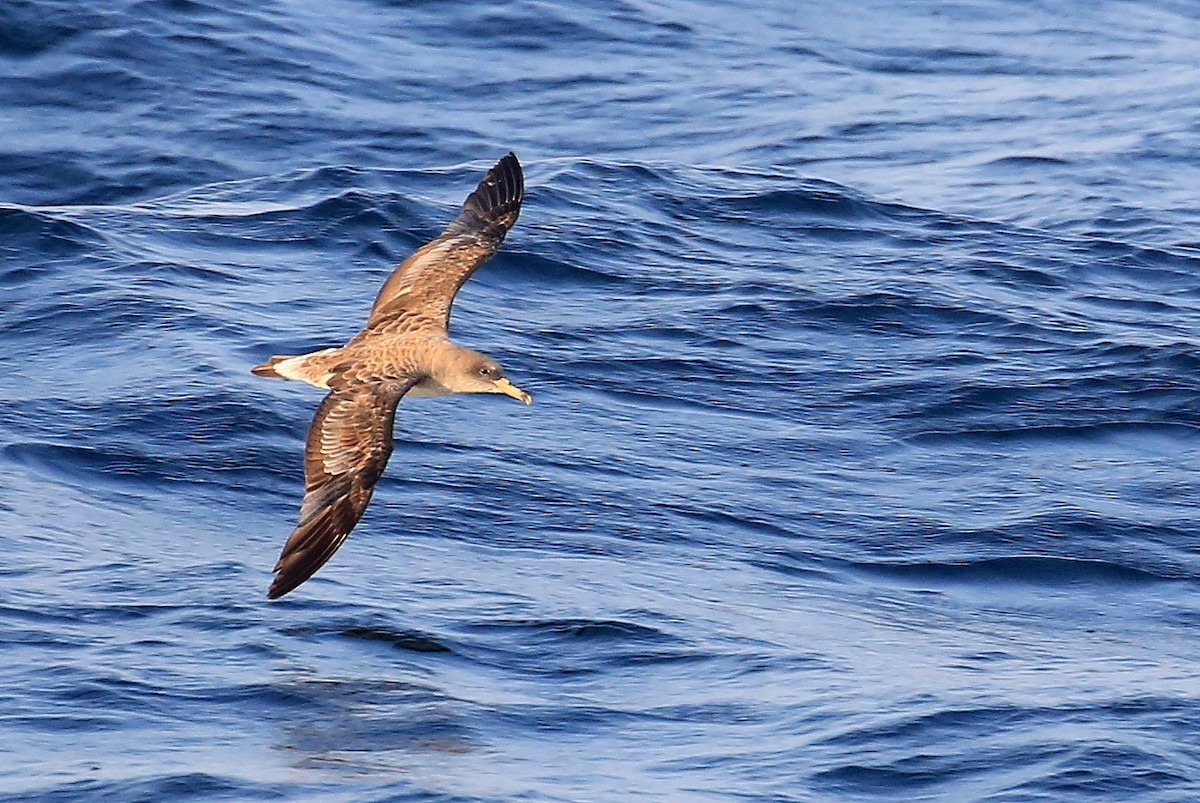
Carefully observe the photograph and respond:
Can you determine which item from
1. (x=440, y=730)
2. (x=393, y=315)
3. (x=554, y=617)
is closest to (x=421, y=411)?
(x=393, y=315)

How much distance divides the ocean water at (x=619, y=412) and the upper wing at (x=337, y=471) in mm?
596

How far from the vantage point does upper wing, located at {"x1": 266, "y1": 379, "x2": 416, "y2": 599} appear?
7965mm

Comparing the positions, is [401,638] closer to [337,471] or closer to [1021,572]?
[337,471]

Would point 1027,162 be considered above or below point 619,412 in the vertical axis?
above

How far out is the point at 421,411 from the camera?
1188 cm

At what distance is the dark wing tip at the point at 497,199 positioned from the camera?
10398 mm

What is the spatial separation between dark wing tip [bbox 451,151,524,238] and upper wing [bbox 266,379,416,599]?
204 centimetres

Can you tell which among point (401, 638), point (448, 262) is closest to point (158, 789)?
point (401, 638)

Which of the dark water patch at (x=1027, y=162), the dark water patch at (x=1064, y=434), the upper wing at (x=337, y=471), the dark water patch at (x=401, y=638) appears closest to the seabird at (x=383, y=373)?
the upper wing at (x=337, y=471)

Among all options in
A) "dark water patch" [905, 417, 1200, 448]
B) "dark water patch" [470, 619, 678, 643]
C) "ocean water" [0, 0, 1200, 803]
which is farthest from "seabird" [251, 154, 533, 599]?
"dark water patch" [905, 417, 1200, 448]

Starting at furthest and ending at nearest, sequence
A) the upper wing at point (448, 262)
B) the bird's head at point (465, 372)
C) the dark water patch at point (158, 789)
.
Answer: the upper wing at point (448, 262), the bird's head at point (465, 372), the dark water patch at point (158, 789)

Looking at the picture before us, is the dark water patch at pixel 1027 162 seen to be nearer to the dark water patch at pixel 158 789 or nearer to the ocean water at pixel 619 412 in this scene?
the ocean water at pixel 619 412

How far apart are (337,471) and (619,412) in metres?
3.89

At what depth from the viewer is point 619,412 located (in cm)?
1188
